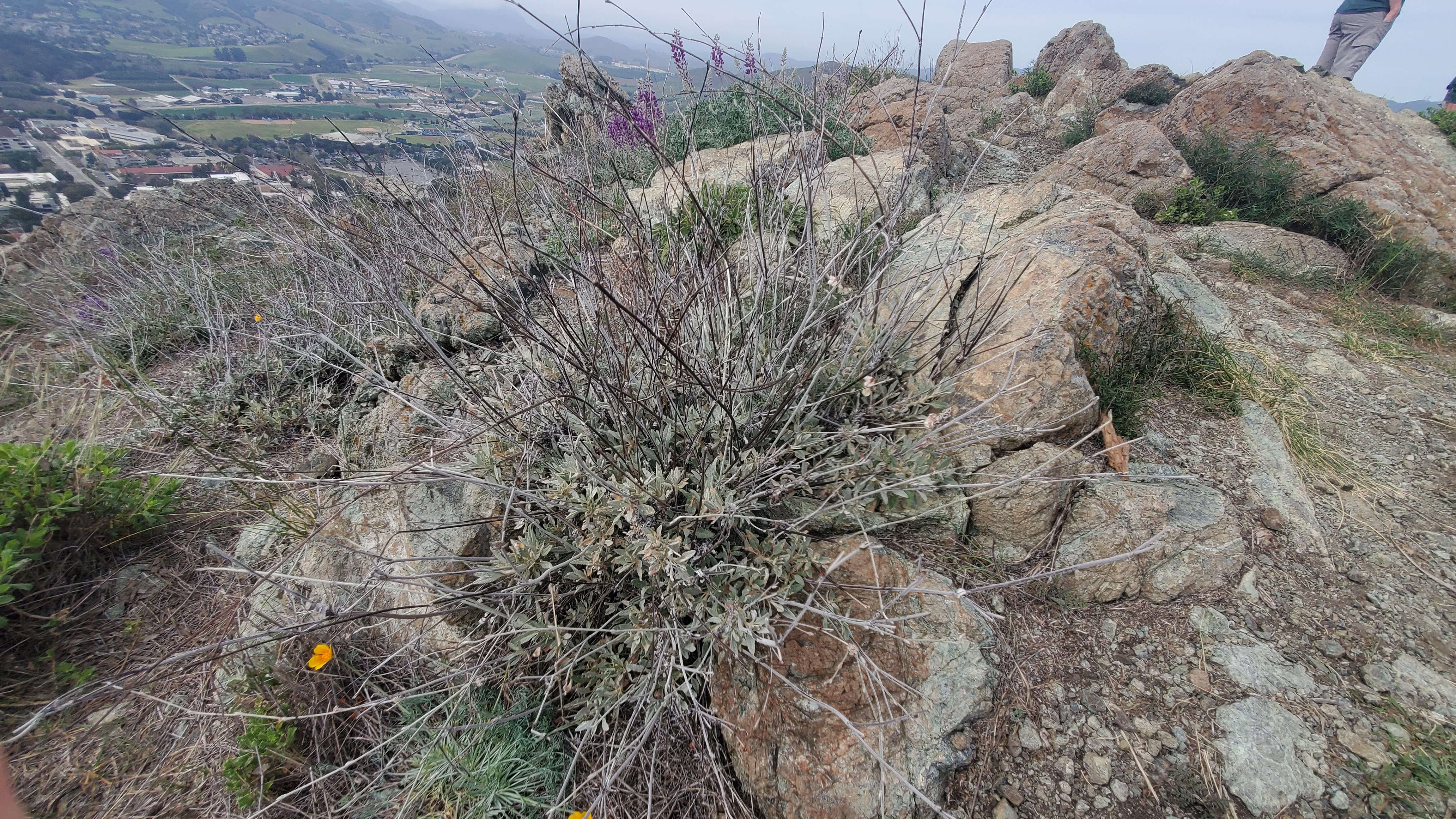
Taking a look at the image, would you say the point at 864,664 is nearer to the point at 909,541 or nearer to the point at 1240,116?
the point at 909,541

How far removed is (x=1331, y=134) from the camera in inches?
244

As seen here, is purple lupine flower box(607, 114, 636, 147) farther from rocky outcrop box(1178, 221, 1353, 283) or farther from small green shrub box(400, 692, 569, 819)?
rocky outcrop box(1178, 221, 1353, 283)

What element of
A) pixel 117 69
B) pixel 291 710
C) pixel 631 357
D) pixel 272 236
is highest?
pixel 117 69

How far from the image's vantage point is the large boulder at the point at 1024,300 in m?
2.39

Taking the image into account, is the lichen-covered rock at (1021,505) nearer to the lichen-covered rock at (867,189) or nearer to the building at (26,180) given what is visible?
the lichen-covered rock at (867,189)

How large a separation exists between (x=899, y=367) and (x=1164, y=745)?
1648 mm

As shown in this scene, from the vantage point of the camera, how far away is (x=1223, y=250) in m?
4.77

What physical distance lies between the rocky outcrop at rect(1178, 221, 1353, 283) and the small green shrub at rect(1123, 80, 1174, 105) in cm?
524

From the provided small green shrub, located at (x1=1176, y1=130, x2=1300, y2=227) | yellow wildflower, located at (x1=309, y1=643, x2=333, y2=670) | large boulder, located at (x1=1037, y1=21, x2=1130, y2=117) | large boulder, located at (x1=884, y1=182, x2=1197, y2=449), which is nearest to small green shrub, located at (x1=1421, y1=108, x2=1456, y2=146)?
large boulder, located at (x1=1037, y1=21, x2=1130, y2=117)

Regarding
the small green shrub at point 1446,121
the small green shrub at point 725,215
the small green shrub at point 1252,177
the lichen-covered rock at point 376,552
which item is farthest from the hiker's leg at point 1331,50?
the lichen-covered rock at point 376,552

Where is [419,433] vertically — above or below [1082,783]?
above

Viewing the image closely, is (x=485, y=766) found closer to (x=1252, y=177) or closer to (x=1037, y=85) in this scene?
(x=1252, y=177)

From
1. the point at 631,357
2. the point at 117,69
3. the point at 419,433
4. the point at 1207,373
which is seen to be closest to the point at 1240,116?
the point at 1207,373

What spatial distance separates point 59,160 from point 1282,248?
1365 centimetres
